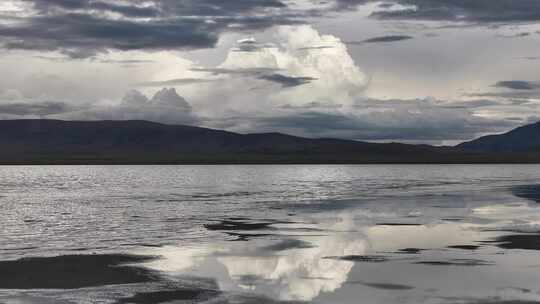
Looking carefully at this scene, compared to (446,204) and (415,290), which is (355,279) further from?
(446,204)

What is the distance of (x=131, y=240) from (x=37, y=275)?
977 cm

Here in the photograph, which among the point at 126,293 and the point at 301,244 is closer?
the point at 126,293

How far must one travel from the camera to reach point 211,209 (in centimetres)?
5053

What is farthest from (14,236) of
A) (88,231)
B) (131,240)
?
(131,240)

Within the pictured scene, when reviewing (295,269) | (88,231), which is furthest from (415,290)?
(88,231)

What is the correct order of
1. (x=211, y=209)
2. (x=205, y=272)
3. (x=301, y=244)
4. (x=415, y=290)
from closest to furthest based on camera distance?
(x=415, y=290) < (x=205, y=272) < (x=301, y=244) < (x=211, y=209)

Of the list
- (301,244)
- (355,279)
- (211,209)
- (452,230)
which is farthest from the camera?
(211,209)

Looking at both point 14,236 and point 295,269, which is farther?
point 14,236

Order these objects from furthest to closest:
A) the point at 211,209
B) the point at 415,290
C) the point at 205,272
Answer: the point at 211,209
the point at 205,272
the point at 415,290

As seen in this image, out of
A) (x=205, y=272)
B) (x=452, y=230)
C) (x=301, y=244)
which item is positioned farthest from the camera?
(x=452, y=230)

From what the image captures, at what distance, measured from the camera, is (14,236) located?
33.0 meters

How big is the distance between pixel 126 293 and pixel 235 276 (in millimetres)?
3666

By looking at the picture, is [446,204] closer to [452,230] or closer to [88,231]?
[452,230]

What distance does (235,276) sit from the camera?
21266 mm
